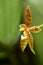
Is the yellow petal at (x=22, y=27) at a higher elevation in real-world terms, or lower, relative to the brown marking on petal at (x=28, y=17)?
lower

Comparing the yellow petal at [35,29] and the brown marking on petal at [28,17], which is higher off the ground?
the brown marking on petal at [28,17]

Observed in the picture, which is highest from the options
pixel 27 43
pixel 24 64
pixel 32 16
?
pixel 32 16

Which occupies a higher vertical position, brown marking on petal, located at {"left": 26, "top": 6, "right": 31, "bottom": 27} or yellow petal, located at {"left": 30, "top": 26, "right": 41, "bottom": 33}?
brown marking on petal, located at {"left": 26, "top": 6, "right": 31, "bottom": 27}

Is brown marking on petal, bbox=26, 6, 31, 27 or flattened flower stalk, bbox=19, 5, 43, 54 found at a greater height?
brown marking on petal, bbox=26, 6, 31, 27

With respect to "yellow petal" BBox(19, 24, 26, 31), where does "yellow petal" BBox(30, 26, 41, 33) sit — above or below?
below

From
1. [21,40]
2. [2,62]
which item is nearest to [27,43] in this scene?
[21,40]

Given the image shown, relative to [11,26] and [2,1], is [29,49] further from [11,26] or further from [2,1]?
[2,1]

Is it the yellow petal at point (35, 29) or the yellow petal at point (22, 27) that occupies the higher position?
the yellow petal at point (22, 27)

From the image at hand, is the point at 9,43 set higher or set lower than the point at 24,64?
higher
